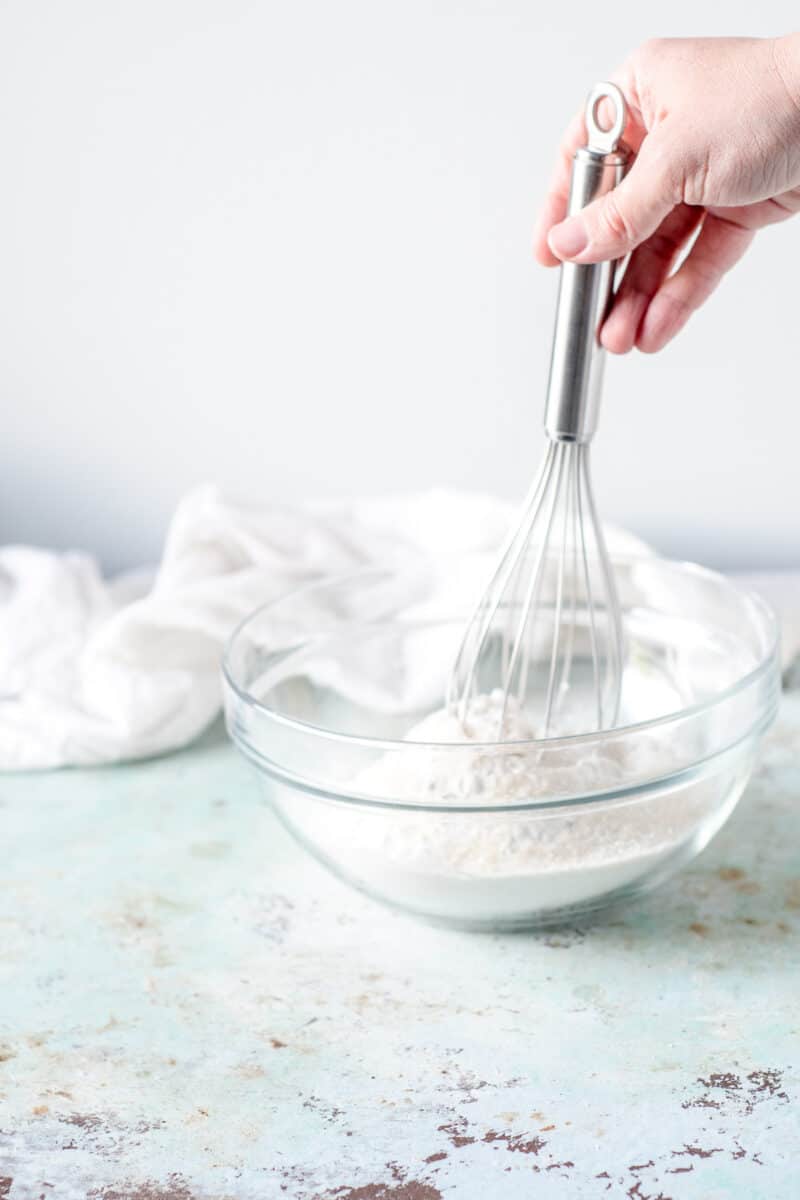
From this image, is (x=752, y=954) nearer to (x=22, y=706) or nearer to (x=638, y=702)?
(x=638, y=702)

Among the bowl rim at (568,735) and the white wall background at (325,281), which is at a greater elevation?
the white wall background at (325,281)

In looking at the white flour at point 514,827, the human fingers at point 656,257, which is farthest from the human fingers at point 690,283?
the white flour at point 514,827

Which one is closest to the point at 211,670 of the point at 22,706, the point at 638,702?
the point at 22,706

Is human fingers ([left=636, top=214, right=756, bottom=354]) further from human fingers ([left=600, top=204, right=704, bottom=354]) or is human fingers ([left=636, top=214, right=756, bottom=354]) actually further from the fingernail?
the fingernail

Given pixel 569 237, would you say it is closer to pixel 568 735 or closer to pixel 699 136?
pixel 699 136

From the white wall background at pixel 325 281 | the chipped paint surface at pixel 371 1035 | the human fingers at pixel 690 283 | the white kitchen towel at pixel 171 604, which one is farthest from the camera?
the white wall background at pixel 325 281

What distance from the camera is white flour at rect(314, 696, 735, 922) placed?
1.76 feet

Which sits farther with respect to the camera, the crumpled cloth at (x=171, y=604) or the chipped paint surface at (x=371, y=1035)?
the crumpled cloth at (x=171, y=604)

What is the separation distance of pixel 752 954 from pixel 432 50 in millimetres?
665

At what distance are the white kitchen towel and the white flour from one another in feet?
0.86

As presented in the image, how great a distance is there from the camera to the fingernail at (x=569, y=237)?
54 centimetres

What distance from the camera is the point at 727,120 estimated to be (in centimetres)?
53

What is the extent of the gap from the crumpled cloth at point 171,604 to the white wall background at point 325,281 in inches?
4.3

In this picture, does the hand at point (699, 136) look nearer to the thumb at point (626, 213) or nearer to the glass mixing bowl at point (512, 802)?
the thumb at point (626, 213)
